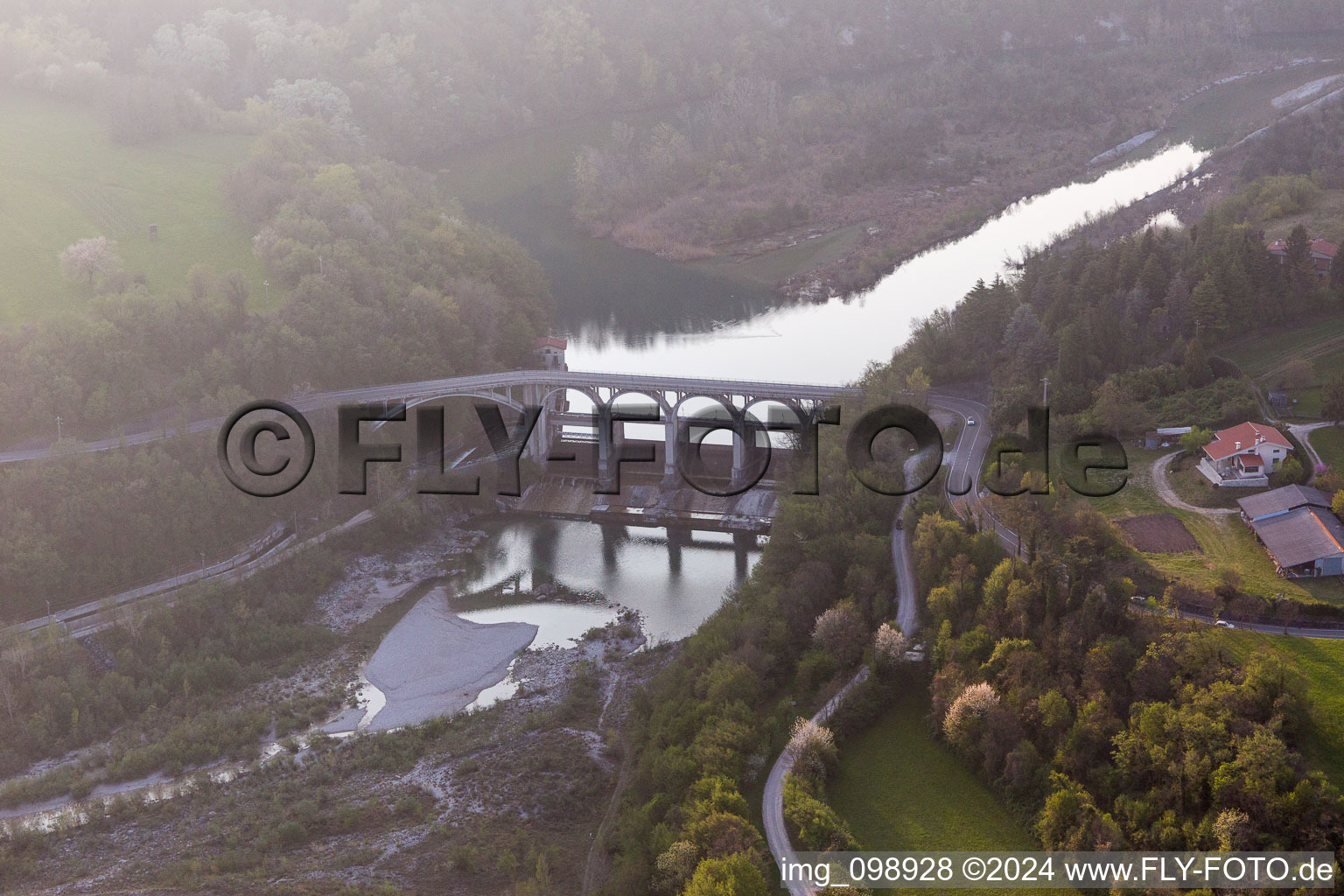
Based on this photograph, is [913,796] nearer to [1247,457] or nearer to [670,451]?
[1247,457]

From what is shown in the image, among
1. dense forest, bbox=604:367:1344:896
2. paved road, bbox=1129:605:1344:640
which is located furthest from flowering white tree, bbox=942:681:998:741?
paved road, bbox=1129:605:1344:640

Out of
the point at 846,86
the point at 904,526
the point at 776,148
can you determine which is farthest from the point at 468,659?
the point at 846,86

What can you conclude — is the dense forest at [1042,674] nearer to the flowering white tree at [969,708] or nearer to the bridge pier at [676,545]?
the flowering white tree at [969,708]

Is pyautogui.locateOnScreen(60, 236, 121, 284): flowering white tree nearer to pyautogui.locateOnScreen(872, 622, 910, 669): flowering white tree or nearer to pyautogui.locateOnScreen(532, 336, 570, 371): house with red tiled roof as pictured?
pyautogui.locateOnScreen(532, 336, 570, 371): house with red tiled roof

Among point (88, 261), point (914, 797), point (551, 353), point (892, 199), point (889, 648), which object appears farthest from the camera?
point (892, 199)

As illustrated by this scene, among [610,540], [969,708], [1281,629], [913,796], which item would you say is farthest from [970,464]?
[913,796]
